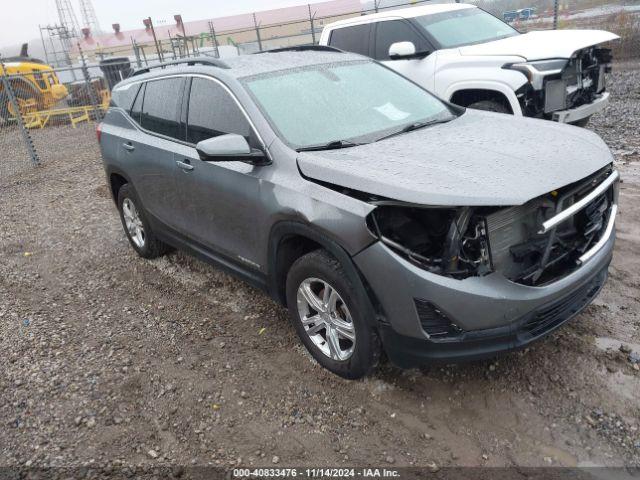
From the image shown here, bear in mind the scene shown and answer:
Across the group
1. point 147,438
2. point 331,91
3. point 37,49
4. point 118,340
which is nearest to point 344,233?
point 331,91

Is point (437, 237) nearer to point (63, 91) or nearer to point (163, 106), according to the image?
point (163, 106)

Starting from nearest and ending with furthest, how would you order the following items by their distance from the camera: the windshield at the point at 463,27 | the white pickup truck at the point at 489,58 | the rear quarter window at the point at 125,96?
the rear quarter window at the point at 125,96, the white pickup truck at the point at 489,58, the windshield at the point at 463,27

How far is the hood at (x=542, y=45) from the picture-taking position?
5676 mm

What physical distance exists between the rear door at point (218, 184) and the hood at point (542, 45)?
3.81m

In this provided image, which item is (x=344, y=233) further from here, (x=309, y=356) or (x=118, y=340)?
(x=118, y=340)

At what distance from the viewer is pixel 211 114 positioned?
12.0 ft

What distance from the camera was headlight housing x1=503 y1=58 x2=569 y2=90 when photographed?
553cm

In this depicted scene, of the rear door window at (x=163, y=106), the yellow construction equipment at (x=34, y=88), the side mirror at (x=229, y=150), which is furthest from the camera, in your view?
the yellow construction equipment at (x=34, y=88)

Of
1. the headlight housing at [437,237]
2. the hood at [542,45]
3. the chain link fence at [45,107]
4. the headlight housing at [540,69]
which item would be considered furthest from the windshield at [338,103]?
the chain link fence at [45,107]

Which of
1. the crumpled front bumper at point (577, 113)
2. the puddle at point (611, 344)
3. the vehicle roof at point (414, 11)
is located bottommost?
the puddle at point (611, 344)

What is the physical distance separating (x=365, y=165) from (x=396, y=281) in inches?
26.6

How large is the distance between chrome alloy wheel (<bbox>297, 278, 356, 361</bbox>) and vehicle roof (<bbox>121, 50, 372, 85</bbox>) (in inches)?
62.3

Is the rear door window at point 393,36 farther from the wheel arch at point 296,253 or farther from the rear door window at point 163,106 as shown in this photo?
the wheel arch at point 296,253

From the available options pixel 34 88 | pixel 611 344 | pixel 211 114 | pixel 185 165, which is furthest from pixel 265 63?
A: pixel 34 88
